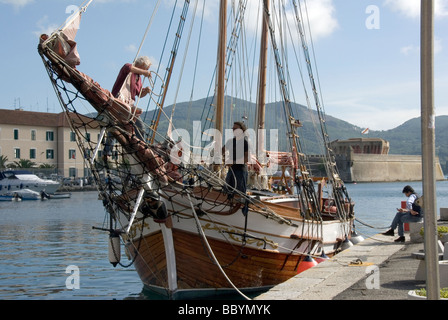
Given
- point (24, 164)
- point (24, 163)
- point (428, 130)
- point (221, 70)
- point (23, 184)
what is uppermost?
point (221, 70)

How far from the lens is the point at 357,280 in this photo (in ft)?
31.3

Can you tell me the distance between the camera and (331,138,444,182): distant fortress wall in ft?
399

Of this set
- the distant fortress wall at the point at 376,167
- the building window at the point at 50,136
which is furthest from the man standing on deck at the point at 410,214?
the distant fortress wall at the point at 376,167

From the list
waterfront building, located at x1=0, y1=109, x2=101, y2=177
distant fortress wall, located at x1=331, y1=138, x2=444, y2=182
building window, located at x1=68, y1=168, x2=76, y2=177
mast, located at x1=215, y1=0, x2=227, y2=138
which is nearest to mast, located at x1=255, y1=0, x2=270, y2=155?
mast, located at x1=215, y1=0, x2=227, y2=138

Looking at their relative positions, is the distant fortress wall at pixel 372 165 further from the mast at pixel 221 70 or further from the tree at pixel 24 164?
the mast at pixel 221 70

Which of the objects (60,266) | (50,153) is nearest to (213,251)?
(60,266)

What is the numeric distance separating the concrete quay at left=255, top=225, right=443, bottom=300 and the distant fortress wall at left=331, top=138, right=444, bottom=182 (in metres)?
111

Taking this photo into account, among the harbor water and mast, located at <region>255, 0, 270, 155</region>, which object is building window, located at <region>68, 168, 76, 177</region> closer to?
the harbor water

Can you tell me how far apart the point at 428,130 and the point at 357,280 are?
15.3 ft

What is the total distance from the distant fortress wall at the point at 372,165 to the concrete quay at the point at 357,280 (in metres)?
111

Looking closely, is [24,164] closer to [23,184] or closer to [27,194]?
[23,184]
